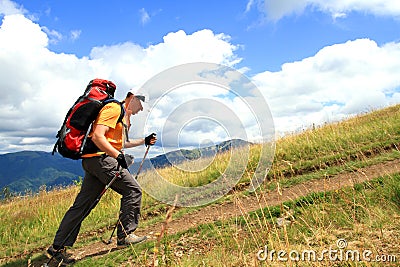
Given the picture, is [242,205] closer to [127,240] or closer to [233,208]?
[233,208]

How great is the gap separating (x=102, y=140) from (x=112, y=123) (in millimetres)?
302

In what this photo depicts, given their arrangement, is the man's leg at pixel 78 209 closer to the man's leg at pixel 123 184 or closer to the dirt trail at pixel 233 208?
the man's leg at pixel 123 184

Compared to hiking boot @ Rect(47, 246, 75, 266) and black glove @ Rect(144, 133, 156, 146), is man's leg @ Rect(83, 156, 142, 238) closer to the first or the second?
black glove @ Rect(144, 133, 156, 146)

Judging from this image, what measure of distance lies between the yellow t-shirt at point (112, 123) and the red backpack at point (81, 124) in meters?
0.08

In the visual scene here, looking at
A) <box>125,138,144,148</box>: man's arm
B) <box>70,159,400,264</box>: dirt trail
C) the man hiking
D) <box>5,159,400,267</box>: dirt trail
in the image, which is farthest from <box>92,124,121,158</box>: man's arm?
<box>70,159,400,264</box>: dirt trail

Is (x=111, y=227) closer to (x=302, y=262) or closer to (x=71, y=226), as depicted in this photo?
(x=71, y=226)

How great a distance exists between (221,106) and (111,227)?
420 centimetres

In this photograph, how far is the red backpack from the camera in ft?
15.8

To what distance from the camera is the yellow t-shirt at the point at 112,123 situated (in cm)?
482

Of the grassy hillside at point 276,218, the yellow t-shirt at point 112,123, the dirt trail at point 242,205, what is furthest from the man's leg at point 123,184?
the dirt trail at point 242,205

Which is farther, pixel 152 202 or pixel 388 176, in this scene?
pixel 152 202

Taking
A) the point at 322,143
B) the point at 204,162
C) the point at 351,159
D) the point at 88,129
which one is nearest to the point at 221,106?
the point at 88,129

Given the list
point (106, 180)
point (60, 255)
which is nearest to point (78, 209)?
point (106, 180)

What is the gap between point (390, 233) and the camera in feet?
11.0
